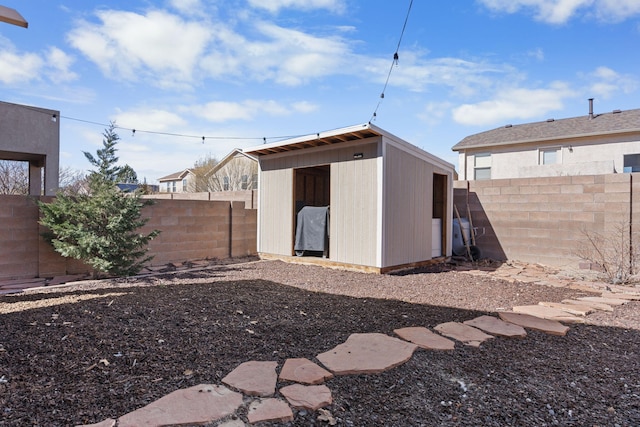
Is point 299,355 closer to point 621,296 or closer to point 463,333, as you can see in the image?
point 463,333

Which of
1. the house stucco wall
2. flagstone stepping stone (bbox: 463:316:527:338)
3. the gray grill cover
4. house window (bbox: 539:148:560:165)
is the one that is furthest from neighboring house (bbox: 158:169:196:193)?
flagstone stepping stone (bbox: 463:316:527:338)

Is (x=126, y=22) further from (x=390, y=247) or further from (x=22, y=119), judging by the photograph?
(x=390, y=247)

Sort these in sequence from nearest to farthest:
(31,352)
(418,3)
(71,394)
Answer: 1. (71,394)
2. (31,352)
3. (418,3)

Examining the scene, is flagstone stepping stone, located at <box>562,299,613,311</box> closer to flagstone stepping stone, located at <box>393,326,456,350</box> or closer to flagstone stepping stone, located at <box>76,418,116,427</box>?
flagstone stepping stone, located at <box>393,326,456,350</box>

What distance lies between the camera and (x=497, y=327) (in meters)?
3.25

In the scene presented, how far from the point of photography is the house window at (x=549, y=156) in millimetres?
13263

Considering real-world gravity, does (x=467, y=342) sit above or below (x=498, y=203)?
below

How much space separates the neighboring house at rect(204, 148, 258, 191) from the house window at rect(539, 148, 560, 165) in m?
13.2

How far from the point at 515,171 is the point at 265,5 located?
1108cm

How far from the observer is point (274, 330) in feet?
10.0

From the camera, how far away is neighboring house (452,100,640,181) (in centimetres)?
1165

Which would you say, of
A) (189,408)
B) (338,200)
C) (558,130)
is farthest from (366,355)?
(558,130)

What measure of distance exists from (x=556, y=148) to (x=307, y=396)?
47.7 feet

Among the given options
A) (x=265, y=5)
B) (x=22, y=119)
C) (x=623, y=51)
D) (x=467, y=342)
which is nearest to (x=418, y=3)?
(x=265, y=5)
